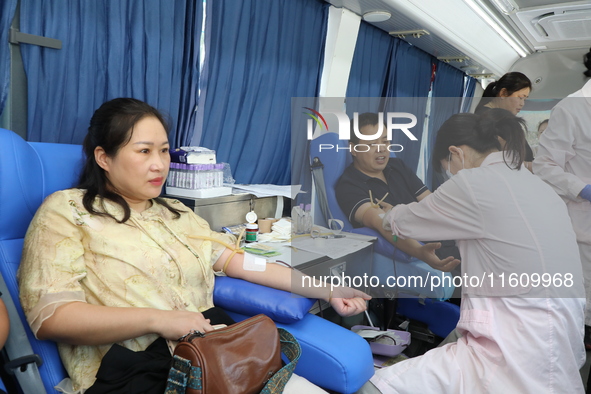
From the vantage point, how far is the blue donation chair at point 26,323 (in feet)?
3.02

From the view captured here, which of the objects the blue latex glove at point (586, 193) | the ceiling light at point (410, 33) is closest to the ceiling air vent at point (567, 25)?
the ceiling light at point (410, 33)

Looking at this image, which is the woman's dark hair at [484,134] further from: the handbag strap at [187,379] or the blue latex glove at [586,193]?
the handbag strap at [187,379]

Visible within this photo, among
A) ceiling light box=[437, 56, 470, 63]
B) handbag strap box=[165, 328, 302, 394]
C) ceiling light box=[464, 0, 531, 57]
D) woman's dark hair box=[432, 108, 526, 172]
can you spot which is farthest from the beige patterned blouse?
ceiling light box=[437, 56, 470, 63]

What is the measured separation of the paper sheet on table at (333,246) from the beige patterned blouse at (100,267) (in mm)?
368

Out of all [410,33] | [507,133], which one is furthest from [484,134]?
[410,33]

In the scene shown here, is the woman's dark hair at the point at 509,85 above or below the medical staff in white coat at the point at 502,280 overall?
above

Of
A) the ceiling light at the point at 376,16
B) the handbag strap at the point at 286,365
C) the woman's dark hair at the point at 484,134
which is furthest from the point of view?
the ceiling light at the point at 376,16

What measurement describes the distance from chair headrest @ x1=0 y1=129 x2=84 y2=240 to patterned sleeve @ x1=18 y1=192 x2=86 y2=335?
98 millimetres

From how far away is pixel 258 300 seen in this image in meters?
1.15

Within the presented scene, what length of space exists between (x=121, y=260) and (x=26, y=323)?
249 mm

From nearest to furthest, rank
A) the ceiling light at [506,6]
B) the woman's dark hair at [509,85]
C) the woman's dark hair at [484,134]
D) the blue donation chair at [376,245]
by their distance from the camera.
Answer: the woman's dark hair at [484,134], the blue donation chair at [376,245], the woman's dark hair at [509,85], the ceiling light at [506,6]

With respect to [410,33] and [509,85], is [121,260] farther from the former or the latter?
[410,33]

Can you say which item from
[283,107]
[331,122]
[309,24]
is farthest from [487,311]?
[309,24]

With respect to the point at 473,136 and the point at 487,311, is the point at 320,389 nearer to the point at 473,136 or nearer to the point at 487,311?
the point at 487,311
